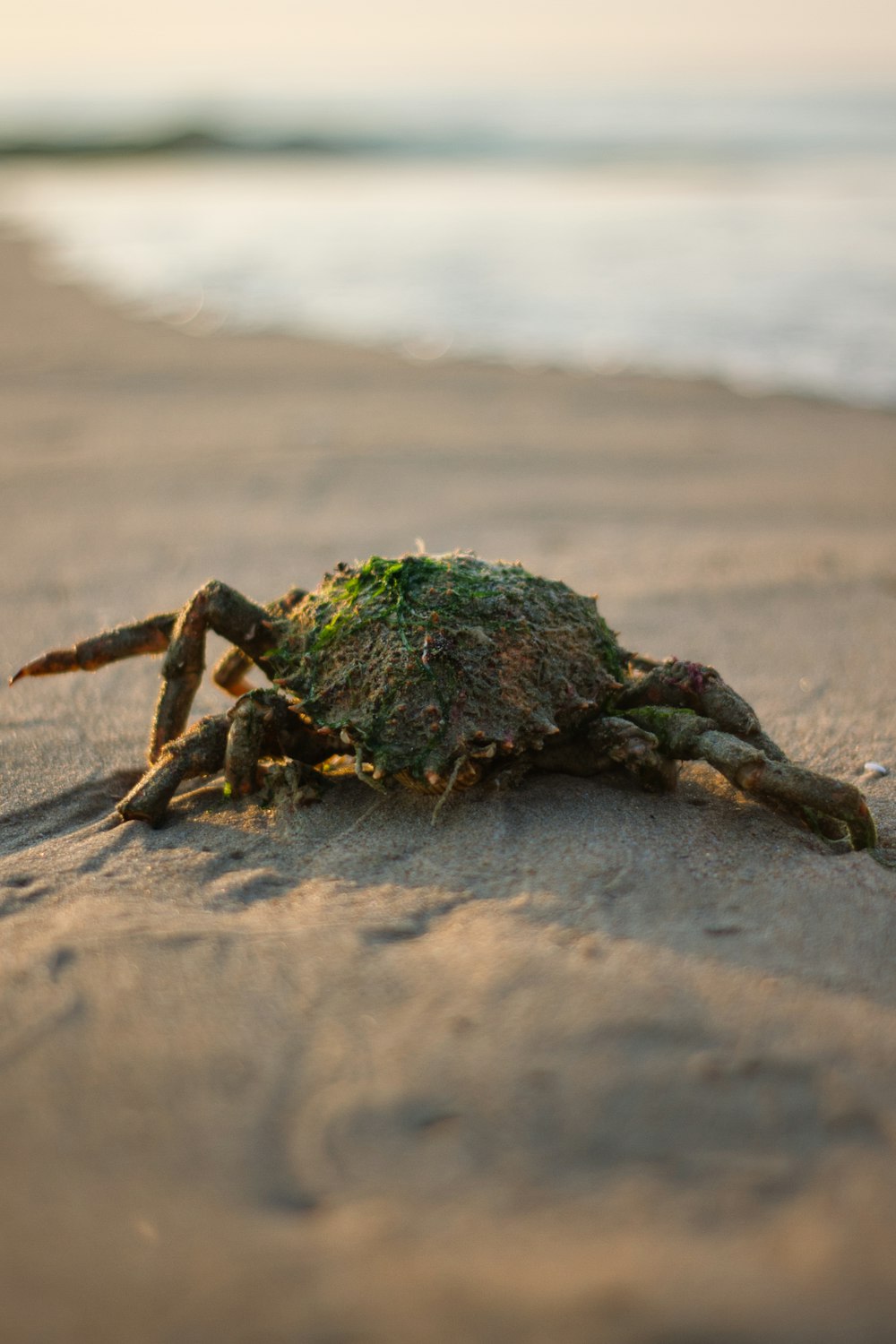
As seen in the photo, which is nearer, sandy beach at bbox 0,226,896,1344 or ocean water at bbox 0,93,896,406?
sandy beach at bbox 0,226,896,1344

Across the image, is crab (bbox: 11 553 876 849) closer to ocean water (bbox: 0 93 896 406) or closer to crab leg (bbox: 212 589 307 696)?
crab leg (bbox: 212 589 307 696)

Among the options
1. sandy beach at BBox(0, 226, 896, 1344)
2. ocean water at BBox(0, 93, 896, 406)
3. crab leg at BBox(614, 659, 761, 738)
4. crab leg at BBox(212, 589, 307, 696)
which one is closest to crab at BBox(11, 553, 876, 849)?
crab leg at BBox(614, 659, 761, 738)

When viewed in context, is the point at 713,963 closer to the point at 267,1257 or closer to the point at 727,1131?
the point at 727,1131

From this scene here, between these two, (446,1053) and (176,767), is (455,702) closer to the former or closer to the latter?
→ (176,767)

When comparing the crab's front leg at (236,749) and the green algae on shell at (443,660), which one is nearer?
the green algae on shell at (443,660)

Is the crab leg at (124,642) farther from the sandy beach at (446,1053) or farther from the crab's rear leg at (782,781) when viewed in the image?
the crab's rear leg at (782,781)

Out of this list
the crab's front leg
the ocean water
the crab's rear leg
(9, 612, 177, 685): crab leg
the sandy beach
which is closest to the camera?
the sandy beach

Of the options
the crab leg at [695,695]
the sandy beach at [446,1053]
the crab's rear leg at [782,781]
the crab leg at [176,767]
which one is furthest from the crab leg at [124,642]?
the crab's rear leg at [782,781]

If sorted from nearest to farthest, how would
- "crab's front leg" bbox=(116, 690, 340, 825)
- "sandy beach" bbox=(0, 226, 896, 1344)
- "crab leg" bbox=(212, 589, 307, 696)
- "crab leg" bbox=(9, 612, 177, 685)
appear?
"sandy beach" bbox=(0, 226, 896, 1344)
"crab's front leg" bbox=(116, 690, 340, 825)
"crab leg" bbox=(9, 612, 177, 685)
"crab leg" bbox=(212, 589, 307, 696)

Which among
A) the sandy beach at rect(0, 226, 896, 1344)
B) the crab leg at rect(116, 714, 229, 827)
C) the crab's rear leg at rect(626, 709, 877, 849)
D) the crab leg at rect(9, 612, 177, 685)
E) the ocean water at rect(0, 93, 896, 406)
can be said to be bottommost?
the sandy beach at rect(0, 226, 896, 1344)
